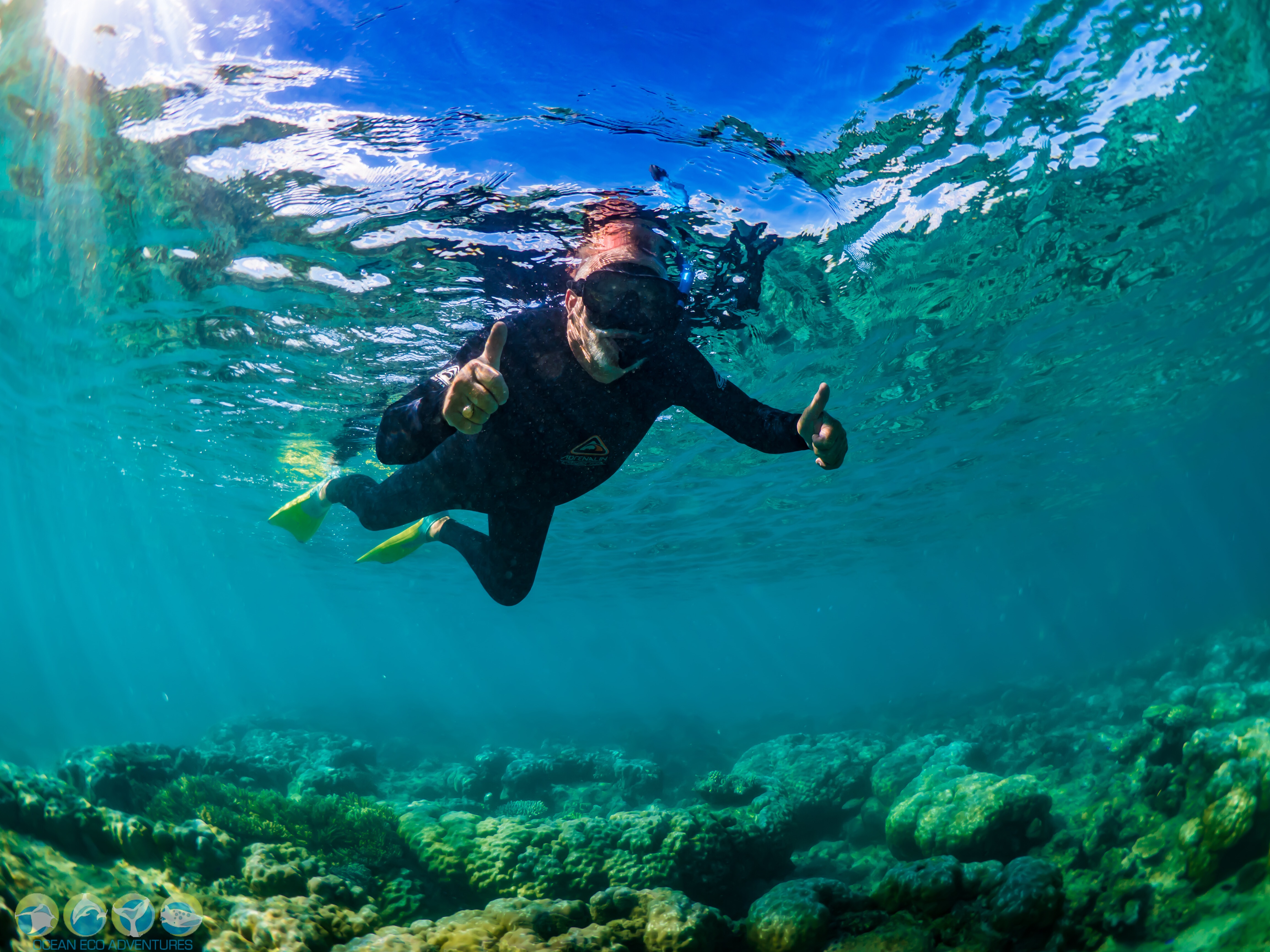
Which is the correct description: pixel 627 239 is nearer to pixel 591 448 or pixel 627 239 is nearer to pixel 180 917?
pixel 591 448

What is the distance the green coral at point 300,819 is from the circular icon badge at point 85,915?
2.28m

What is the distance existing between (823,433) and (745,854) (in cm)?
587

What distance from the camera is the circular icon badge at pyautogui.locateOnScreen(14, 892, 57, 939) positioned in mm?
3463

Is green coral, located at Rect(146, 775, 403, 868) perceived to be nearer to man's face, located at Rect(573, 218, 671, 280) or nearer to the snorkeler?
the snorkeler

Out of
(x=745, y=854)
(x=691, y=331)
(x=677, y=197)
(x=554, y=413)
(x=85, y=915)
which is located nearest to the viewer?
(x=85, y=915)

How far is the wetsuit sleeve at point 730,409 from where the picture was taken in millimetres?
4496

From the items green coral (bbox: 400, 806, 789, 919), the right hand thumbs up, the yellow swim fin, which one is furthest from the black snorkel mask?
green coral (bbox: 400, 806, 789, 919)

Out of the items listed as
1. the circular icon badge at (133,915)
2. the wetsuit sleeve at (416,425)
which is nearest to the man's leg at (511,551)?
the wetsuit sleeve at (416,425)

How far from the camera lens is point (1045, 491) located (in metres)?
33.7

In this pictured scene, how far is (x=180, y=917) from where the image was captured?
156 inches

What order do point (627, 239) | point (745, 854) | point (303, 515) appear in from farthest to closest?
1. point (627, 239)
2. point (303, 515)
3. point (745, 854)

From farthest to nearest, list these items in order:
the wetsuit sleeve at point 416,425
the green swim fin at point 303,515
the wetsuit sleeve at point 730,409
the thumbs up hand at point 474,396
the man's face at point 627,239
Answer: the man's face at point 627,239, the green swim fin at point 303,515, the wetsuit sleeve at point 730,409, the wetsuit sleeve at point 416,425, the thumbs up hand at point 474,396

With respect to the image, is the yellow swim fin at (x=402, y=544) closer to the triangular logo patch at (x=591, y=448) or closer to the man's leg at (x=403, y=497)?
the man's leg at (x=403, y=497)

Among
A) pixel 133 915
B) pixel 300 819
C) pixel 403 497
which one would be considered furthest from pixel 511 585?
pixel 300 819
